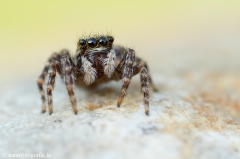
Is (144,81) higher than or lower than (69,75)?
lower

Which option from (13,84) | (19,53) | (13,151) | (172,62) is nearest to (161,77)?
(172,62)

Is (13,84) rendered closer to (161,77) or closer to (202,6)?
(161,77)

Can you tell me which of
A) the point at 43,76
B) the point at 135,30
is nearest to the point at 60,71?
the point at 43,76

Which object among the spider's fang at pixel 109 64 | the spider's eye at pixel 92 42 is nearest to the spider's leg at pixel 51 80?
the spider's eye at pixel 92 42

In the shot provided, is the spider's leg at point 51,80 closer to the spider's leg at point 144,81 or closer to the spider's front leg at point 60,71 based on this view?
the spider's front leg at point 60,71

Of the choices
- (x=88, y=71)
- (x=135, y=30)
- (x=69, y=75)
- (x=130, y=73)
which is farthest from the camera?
(x=135, y=30)

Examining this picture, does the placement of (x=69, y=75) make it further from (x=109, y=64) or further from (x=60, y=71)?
(x=109, y=64)

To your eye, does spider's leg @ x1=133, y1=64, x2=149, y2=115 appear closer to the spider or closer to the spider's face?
the spider
